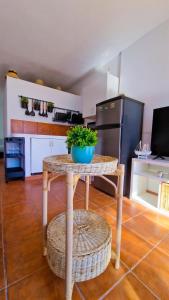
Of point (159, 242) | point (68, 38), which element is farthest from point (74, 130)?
point (68, 38)

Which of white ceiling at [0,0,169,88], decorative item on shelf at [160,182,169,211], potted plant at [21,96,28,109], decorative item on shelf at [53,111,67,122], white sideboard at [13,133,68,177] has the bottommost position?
decorative item on shelf at [160,182,169,211]

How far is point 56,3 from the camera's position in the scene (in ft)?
5.41

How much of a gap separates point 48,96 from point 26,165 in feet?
5.78

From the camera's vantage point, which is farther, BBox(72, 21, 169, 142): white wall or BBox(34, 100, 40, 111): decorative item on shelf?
BBox(34, 100, 40, 111): decorative item on shelf

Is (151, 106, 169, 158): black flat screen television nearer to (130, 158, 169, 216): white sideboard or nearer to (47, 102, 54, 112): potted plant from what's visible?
(130, 158, 169, 216): white sideboard

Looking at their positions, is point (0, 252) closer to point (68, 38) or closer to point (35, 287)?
point (35, 287)

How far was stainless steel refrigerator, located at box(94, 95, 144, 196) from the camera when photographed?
180 centimetres

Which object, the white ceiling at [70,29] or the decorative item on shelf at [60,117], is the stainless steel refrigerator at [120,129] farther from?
the decorative item on shelf at [60,117]

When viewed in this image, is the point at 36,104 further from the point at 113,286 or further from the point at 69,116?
the point at 113,286

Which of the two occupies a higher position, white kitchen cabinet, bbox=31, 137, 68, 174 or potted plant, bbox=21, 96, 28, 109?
potted plant, bbox=21, 96, 28, 109

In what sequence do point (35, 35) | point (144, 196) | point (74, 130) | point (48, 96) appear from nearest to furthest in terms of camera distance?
point (74, 130) < point (144, 196) < point (35, 35) < point (48, 96)

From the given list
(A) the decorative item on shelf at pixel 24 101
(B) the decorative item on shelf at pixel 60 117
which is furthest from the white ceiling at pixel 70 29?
Result: (B) the decorative item on shelf at pixel 60 117

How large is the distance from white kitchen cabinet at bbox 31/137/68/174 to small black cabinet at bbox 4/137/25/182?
20 cm

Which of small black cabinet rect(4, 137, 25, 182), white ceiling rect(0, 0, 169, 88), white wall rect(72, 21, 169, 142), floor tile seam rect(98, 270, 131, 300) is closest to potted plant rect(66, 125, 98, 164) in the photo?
floor tile seam rect(98, 270, 131, 300)
